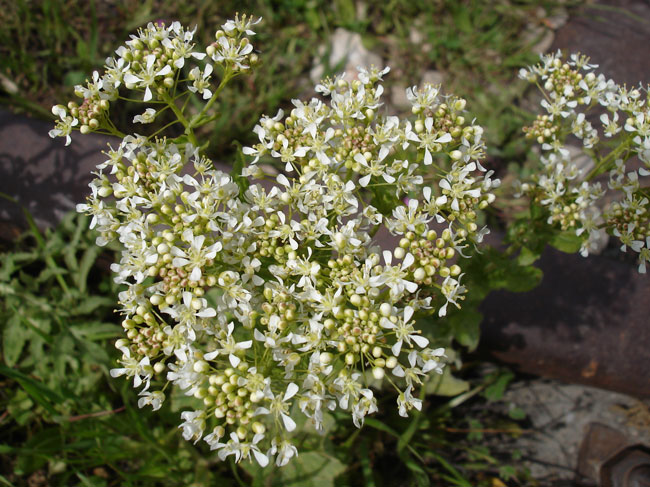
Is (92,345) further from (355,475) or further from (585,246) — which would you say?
(585,246)

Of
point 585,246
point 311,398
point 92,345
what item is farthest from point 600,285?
point 92,345

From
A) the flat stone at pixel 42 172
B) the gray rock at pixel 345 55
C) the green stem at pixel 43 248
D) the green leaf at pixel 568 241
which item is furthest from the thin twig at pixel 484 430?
the gray rock at pixel 345 55

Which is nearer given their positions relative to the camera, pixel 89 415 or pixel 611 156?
pixel 611 156

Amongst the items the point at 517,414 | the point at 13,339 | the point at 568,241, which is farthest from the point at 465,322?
the point at 13,339

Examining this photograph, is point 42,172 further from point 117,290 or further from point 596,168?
A: point 596,168

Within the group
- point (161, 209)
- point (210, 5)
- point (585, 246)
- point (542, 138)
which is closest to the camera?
point (161, 209)

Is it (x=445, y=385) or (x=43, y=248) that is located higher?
(x=43, y=248)
